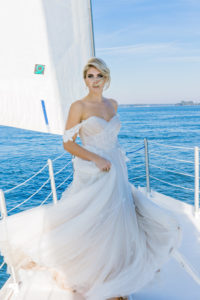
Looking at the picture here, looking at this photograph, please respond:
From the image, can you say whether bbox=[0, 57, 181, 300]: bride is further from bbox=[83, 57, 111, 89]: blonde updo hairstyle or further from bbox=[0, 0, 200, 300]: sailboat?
bbox=[0, 0, 200, 300]: sailboat

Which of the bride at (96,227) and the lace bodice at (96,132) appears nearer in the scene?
the bride at (96,227)

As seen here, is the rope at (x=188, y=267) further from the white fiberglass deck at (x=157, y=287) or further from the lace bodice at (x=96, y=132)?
the lace bodice at (x=96, y=132)

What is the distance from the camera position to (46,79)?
6.25 feet

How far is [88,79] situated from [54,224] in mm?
872

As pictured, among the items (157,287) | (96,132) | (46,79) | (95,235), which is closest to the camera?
(95,235)

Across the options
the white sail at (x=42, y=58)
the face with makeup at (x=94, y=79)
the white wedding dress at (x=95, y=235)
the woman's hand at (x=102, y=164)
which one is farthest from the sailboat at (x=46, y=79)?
the woman's hand at (x=102, y=164)

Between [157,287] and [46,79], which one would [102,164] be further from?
[157,287]

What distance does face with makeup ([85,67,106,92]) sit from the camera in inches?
63.9

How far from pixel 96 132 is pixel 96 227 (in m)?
0.55

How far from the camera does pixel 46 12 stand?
71.2 inches

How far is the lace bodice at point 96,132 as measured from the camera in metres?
1.58

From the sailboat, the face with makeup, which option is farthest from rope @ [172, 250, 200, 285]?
the face with makeup

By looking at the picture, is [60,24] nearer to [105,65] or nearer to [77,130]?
[105,65]

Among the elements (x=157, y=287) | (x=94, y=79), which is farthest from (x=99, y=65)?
(x=157, y=287)
